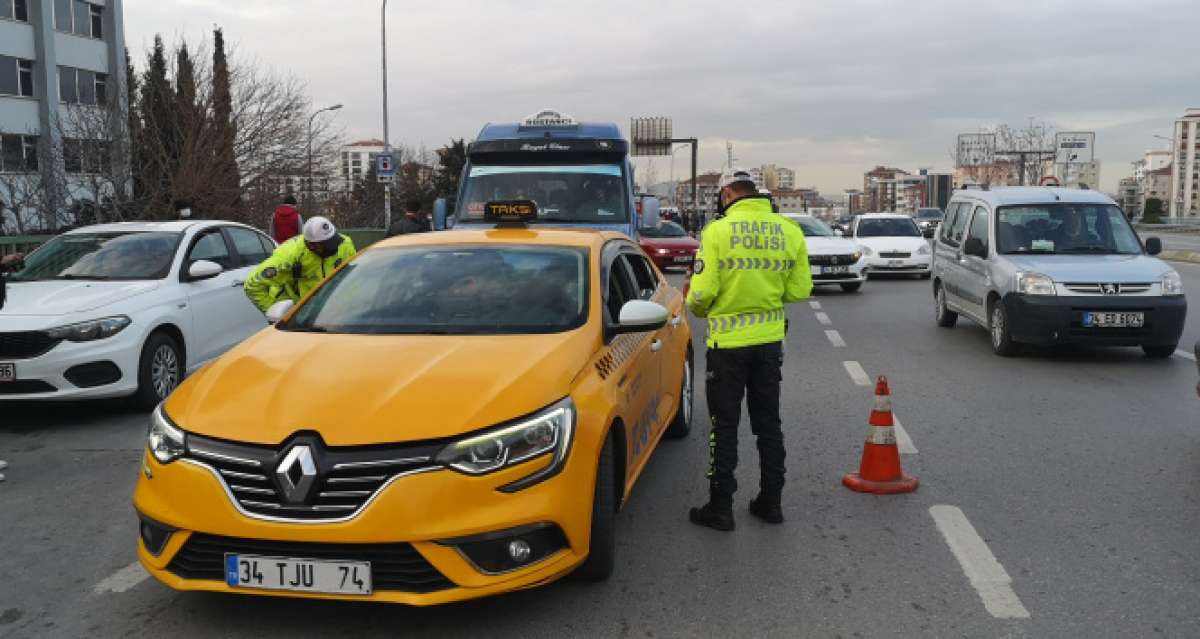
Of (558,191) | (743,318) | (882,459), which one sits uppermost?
(558,191)

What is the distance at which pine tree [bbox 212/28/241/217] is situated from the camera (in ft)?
70.9

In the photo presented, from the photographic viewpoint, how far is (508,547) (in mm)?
3672

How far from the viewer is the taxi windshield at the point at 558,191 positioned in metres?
12.4

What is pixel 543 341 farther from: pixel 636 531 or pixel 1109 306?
pixel 1109 306

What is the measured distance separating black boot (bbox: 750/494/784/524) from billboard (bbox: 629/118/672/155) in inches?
1792

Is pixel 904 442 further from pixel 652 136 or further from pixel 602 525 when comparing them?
pixel 652 136

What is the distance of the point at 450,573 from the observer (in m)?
3.57

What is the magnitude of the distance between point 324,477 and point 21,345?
5030mm

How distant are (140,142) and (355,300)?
17564 millimetres

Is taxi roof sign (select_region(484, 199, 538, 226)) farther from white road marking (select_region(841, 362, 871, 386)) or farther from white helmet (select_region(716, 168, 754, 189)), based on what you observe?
white road marking (select_region(841, 362, 871, 386))

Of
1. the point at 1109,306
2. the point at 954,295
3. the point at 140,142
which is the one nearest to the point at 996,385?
the point at 1109,306

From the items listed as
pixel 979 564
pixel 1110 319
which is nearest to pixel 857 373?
pixel 1110 319

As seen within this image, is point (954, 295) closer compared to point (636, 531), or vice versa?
point (636, 531)

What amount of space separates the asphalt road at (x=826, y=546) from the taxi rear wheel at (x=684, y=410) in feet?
0.61
